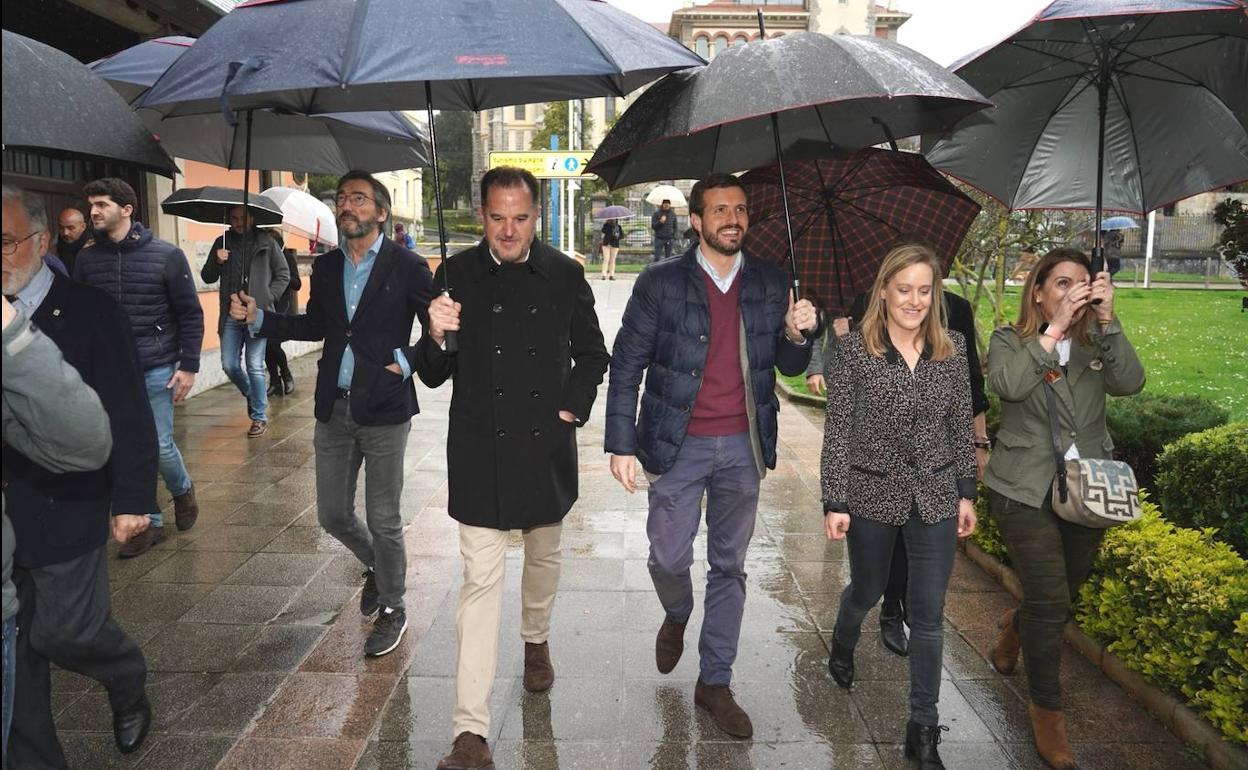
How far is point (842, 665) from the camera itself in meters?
4.19

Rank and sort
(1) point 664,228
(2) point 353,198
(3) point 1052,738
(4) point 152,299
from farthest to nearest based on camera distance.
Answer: (1) point 664,228
(4) point 152,299
(2) point 353,198
(3) point 1052,738

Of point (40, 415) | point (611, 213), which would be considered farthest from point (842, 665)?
point (611, 213)

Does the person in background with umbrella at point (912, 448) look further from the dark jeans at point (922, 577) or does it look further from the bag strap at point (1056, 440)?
the bag strap at point (1056, 440)

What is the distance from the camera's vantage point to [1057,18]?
11.1 feet

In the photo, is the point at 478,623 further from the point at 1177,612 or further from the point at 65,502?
the point at 1177,612

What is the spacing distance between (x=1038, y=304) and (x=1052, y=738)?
1.63m

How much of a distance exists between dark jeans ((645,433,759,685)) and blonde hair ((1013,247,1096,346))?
1.17m

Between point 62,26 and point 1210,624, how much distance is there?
9.57 meters

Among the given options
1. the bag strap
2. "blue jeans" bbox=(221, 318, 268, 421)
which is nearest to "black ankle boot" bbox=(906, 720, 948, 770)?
the bag strap

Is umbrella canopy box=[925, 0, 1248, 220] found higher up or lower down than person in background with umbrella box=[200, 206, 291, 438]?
higher up

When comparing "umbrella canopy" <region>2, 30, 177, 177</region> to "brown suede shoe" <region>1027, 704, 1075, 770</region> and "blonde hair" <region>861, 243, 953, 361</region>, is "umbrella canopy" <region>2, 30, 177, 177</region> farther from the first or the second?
"brown suede shoe" <region>1027, 704, 1075, 770</region>

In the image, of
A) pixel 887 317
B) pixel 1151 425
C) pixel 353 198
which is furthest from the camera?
pixel 1151 425

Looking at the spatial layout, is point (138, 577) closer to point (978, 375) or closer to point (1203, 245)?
point (978, 375)

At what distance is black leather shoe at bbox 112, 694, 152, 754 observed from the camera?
360 cm
